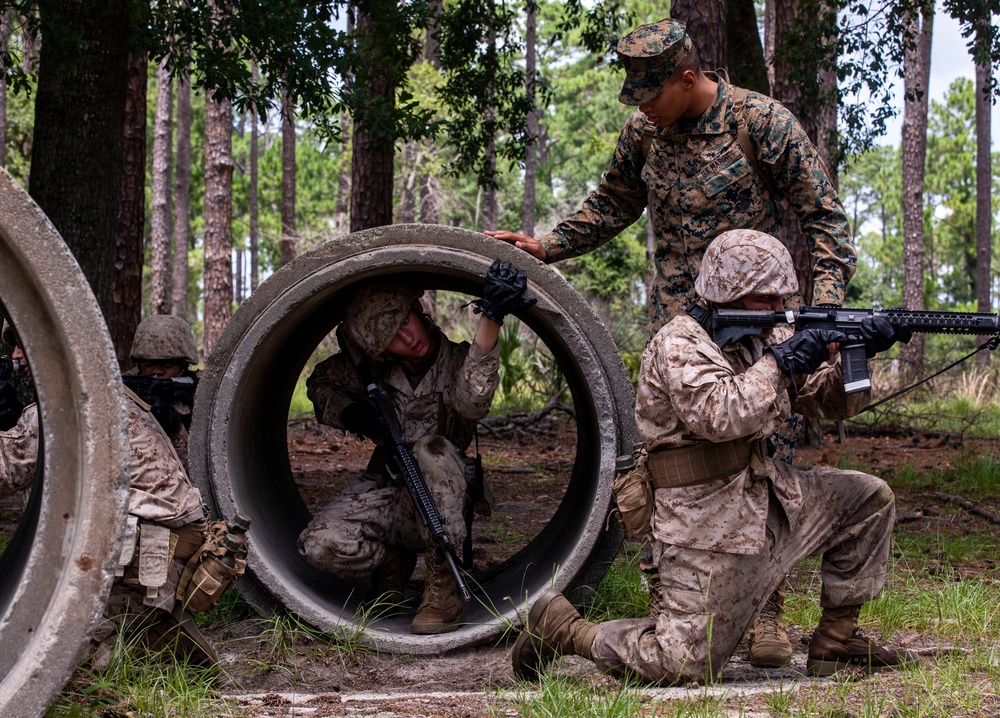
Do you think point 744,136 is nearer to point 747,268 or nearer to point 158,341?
point 747,268

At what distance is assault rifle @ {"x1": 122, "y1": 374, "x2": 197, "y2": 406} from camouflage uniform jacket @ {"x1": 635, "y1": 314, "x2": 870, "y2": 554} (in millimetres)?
2028

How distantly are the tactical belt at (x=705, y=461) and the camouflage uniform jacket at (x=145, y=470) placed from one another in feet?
5.65

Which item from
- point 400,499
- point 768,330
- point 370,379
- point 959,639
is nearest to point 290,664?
point 400,499

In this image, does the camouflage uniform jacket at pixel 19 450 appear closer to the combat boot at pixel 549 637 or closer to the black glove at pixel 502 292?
the black glove at pixel 502 292

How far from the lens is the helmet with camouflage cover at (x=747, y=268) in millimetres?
3637

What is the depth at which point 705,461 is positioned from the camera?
11.9ft

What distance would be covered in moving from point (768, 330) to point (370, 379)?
1.96 meters

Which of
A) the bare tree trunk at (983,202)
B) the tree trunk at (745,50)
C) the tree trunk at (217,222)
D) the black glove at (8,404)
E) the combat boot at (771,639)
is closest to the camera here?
the combat boot at (771,639)

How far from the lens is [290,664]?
13.8 feet

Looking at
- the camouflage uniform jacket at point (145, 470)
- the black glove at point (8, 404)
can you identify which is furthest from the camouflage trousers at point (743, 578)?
the black glove at point (8, 404)

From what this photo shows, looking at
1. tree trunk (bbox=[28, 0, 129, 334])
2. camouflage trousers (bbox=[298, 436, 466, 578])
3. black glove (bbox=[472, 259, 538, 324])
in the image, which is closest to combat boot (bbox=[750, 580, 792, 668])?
camouflage trousers (bbox=[298, 436, 466, 578])

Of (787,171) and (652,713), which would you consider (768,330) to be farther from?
(652,713)

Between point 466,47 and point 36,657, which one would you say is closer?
point 36,657

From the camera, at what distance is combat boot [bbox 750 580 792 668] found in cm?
401
